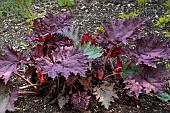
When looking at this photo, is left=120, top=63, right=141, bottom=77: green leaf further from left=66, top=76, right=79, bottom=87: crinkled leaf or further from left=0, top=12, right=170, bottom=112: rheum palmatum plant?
left=66, top=76, right=79, bottom=87: crinkled leaf

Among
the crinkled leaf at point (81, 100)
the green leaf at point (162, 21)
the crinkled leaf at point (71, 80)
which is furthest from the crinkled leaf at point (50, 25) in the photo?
the green leaf at point (162, 21)

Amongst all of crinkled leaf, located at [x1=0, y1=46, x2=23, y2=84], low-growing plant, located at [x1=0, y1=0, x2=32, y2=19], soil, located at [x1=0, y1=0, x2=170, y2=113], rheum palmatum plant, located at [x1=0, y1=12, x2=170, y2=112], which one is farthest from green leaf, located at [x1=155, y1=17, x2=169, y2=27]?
crinkled leaf, located at [x1=0, y1=46, x2=23, y2=84]

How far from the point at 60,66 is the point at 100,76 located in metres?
0.39

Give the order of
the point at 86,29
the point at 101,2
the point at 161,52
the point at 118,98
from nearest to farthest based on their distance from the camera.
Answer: the point at 161,52, the point at 118,98, the point at 86,29, the point at 101,2

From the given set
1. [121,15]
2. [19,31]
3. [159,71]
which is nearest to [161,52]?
[159,71]

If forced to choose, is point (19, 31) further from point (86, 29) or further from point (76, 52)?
point (76, 52)

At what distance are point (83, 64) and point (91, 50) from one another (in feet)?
0.65

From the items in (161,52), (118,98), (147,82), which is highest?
(161,52)

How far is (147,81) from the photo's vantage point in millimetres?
2395

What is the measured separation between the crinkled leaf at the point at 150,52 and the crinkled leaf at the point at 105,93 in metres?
0.27

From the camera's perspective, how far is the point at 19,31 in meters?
3.73

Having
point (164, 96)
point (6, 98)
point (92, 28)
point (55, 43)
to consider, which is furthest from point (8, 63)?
point (92, 28)

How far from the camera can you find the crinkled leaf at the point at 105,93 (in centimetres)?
244

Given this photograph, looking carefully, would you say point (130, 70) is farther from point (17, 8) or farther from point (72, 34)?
point (17, 8)
